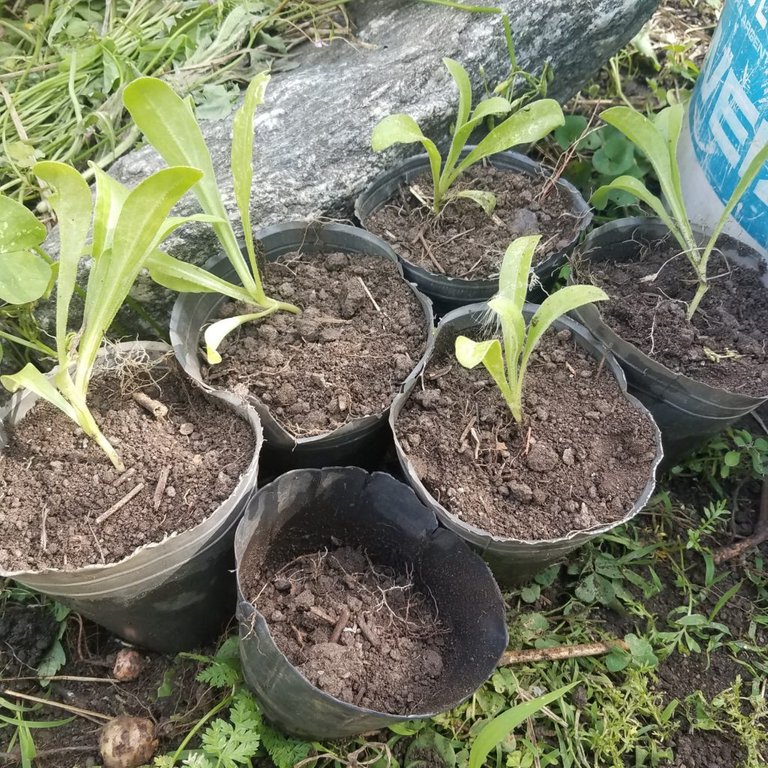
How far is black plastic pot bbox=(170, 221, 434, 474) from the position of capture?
115cm

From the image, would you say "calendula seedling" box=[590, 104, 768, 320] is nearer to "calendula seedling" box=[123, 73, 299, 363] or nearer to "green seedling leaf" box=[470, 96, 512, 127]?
"green seedling leaf" box=[470, 96, 512, 127]

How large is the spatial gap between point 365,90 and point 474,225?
0.40 metres

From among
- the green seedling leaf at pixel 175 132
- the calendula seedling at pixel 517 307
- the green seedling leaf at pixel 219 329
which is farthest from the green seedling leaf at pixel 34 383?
the calendula seedling at pixel 517 307

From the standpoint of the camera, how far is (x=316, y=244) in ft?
4.58

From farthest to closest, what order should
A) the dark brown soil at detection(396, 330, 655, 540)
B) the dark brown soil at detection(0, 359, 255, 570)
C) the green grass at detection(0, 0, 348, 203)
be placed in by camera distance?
1. the green grass at detection(0, 0, 348, 203)
2. the dark brown soil at detection(396, 330, 655, 540)
3. the dark brown soil at detection(0, 359, 255, 570)

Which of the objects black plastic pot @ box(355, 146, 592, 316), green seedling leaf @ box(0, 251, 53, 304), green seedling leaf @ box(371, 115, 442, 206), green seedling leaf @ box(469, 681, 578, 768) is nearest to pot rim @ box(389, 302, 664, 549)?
black plastic pot @ box(355, 146, 592, 316)

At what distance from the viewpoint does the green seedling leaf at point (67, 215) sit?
90cm

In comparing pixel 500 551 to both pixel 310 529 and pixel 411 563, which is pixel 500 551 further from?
pixel 310 529

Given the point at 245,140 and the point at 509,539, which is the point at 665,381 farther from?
the point at 245,140

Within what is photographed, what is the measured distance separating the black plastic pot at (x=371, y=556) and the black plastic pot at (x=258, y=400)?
89 millimetres

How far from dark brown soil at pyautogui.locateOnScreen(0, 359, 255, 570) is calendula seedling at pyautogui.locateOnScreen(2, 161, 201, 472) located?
5 cm

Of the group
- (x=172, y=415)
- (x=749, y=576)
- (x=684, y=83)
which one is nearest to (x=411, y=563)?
(x=172, y=415)

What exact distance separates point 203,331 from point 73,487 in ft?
1.22

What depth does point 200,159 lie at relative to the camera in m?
1.13
